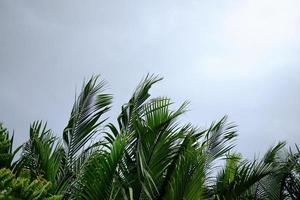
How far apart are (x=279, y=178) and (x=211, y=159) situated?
2931mm

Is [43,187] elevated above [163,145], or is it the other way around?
[163,145]

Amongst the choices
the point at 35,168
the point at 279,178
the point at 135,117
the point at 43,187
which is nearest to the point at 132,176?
the point at 135,117

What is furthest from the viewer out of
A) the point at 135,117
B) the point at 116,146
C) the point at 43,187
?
the point at 135,117

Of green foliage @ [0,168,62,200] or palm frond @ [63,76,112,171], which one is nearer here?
green foliage @ [0,168,62,200]

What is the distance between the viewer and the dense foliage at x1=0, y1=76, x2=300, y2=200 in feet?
14.8

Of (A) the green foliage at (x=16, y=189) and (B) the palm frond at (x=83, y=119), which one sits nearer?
(A) the green foliage at (x=16, y=189)

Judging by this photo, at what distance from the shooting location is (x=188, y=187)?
4664mm

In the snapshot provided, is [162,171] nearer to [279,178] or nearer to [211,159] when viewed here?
[211,159]

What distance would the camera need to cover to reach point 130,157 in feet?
16.5

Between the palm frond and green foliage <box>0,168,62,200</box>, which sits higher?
the palm frond

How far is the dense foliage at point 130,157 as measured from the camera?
4.51 meters

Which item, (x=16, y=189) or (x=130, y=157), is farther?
(x=130, y=157)

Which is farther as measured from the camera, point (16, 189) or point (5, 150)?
point (5, 150)

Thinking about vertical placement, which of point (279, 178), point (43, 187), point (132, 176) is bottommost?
point (43, 187)
